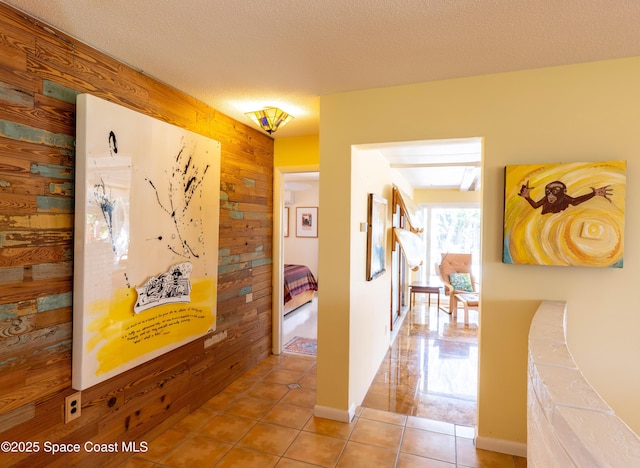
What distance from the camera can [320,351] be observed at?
106 inches

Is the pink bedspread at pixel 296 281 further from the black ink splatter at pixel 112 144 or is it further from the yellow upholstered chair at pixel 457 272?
the black ink splatter at pixel 112 144

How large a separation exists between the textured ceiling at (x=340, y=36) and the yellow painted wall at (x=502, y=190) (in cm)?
13

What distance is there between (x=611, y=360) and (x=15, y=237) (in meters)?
3.17

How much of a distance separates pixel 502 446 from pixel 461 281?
4.08 metres

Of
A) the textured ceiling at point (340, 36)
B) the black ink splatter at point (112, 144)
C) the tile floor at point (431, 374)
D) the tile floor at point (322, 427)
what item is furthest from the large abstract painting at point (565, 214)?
the black ink splatter at point (112, 144)

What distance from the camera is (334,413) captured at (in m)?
2.64

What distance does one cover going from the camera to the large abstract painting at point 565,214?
1993 millimetres

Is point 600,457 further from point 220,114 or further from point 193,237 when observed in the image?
point 220,114

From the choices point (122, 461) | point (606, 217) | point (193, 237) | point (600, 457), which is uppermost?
point (606, 217)

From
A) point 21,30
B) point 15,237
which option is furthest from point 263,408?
point 21,30

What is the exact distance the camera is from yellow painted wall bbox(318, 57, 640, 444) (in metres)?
2.05

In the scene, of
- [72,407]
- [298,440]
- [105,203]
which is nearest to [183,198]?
[105,203]

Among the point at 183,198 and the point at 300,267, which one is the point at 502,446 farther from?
the point at 300,267

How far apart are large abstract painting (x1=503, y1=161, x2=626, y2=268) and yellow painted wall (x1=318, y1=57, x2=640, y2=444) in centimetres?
8
